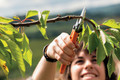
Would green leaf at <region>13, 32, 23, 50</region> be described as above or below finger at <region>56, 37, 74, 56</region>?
above

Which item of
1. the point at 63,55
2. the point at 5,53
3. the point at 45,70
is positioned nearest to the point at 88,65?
the point at 45,70

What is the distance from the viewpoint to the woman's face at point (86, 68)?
1.25m

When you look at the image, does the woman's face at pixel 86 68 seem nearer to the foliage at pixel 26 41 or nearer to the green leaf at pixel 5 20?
the foliage at pixel 26 41

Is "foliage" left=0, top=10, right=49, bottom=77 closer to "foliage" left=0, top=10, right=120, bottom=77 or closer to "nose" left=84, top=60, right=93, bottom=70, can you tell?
"foliage" left=0, top=10, right=120, bottom=77

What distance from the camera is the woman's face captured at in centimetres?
125

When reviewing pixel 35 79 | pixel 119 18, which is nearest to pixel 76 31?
pixel 35 79

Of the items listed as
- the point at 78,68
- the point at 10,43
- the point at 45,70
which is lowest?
the point at 78,68

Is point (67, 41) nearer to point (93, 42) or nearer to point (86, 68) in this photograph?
point (93, 42)

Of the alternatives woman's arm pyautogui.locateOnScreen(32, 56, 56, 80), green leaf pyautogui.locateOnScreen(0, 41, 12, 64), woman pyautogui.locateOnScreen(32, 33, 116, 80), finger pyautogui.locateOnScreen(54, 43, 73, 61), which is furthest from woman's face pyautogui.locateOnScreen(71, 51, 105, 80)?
green leaf pyautogui.locateOnScreen(0, 41, 12, 64)

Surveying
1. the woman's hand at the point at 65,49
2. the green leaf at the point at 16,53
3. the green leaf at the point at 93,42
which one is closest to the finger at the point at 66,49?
the woman's hand at the point at 65,49

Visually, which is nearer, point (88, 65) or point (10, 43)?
point (10, 43)

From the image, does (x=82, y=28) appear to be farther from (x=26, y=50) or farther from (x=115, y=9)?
(x=115, y=9)

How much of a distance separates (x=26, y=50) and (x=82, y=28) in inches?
6.5

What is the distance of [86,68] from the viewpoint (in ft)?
4.13
